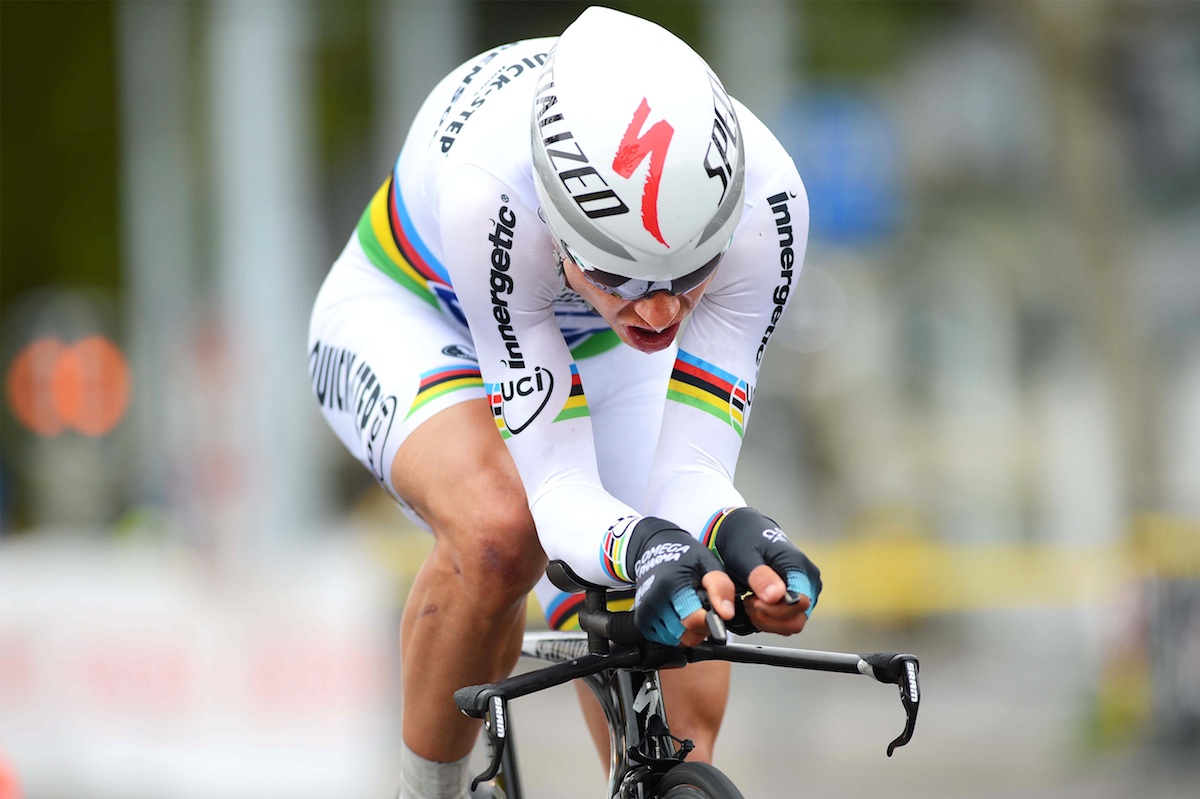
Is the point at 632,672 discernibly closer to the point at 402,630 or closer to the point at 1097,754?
the point at 402,630

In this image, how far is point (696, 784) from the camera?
3.34 metres

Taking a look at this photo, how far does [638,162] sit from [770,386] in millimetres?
11749

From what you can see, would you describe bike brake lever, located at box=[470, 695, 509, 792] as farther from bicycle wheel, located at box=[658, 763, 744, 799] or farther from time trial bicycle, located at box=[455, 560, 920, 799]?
bicycle wheel, located at box=[658, 763, 744, 799]

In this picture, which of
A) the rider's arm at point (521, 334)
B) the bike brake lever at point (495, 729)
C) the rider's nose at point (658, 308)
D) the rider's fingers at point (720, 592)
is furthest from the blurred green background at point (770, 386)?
the rider's fingers at point (720, 592)

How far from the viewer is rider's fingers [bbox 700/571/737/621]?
2.99 meters

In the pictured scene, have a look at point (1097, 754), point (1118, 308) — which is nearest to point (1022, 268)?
point (1118, 308)

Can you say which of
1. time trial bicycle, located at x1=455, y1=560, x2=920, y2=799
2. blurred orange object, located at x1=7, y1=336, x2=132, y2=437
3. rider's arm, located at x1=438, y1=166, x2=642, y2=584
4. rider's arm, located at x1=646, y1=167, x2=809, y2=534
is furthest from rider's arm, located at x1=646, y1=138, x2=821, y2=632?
blurred orange object, located at x1=7, y1=336, x2=132, y2=437

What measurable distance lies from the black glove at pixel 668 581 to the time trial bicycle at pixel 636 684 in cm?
7

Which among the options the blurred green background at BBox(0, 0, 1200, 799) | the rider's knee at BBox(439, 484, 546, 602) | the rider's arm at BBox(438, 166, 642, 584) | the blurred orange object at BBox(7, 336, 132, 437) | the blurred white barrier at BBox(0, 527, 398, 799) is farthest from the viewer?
the blurred orange object at BBox(7, 336, 132, 437)

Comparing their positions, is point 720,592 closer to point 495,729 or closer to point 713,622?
point 713,622

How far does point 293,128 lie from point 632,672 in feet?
38.3

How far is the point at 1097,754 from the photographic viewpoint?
10422 mm

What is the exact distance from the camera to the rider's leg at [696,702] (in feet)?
13.0

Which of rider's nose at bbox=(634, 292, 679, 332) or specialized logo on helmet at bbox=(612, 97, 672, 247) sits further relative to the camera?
rider's nose at bbox=(634, 292, 679, 332)
